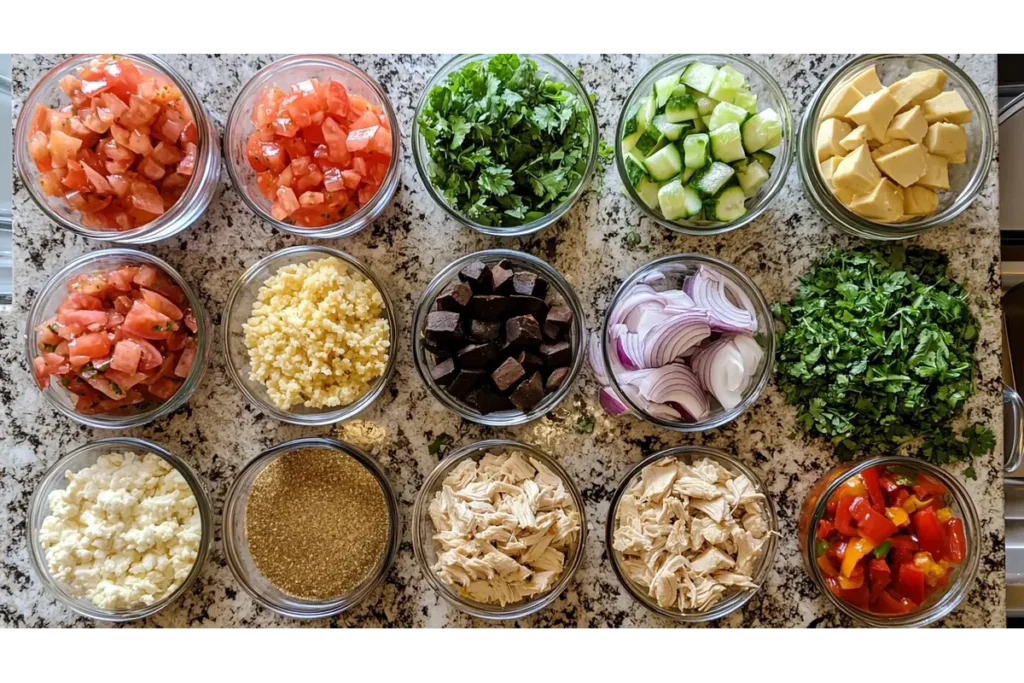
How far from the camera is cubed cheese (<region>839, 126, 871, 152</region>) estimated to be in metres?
1.66

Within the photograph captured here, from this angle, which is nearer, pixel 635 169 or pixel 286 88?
pixel 635 169

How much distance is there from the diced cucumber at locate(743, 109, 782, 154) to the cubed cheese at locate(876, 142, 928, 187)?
0.30 metres

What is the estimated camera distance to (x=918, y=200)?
1.73m

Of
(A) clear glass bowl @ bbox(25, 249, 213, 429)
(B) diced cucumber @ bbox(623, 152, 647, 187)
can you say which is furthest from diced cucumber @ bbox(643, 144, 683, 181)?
(A) clear glass bowl @ bbox(25, 249, 213, 429)

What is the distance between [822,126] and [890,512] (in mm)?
1103

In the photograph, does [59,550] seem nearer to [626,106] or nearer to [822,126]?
[626,106]

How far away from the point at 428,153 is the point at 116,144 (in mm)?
822

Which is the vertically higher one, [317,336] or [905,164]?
[905,164]

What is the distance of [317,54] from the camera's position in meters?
1.81

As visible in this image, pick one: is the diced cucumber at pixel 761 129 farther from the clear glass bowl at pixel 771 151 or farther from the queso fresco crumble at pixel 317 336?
the queso fresco crumble at pixel 317 336

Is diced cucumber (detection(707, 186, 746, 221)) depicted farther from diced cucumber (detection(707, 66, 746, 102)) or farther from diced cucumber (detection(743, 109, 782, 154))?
diced cucumber (detection(707, 66, 746, 102))

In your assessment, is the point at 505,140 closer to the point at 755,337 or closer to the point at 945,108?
the point at 755,337

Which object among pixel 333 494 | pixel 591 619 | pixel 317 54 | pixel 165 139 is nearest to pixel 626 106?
pixel 317 54

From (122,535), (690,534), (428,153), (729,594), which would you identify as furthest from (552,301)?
(122,535)
